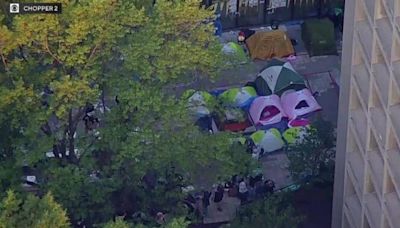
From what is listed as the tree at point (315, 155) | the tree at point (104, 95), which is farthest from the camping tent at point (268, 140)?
the tree at point (104, 95)

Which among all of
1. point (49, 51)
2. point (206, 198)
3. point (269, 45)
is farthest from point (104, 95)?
point (269, 45)

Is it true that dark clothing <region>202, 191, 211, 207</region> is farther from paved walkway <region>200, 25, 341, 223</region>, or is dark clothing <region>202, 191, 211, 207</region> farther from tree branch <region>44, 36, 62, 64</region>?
tree branch <region>44, 36, 62, 64</region>

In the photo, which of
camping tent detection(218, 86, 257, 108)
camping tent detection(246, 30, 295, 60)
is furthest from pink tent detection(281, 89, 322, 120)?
camping tent detection(246, 30, 295, 60)

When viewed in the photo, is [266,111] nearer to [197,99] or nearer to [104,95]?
[197,99]

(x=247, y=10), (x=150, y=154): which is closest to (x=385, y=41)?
(x=150, y=154)

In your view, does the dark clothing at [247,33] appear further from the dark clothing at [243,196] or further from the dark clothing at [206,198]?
the dark clothing at [206,198]

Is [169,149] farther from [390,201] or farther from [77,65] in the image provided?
[390,201]
